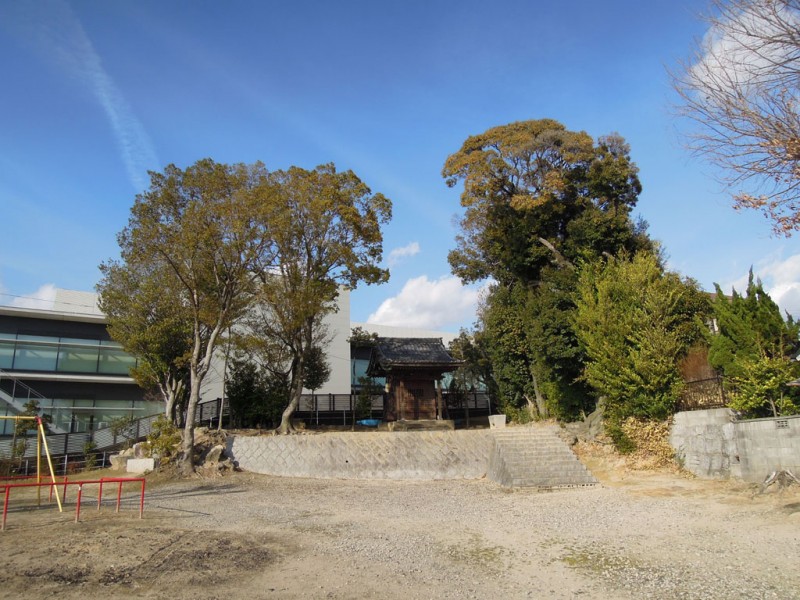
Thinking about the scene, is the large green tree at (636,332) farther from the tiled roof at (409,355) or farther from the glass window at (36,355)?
the glass window at (36,355)

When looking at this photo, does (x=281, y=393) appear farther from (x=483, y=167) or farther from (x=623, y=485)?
(x=623, y=485)

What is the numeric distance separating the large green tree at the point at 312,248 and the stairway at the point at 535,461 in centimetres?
767

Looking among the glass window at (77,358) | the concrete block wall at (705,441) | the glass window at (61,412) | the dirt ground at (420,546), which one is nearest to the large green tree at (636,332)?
the concrete block wall at (705,441)

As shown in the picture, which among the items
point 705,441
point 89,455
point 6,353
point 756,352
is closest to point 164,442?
point 89,455

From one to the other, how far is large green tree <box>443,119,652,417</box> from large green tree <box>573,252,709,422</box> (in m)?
1.59

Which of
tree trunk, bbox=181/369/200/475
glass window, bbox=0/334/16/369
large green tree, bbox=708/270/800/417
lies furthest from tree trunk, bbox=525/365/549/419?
glass window, bbox=0/334/16/369

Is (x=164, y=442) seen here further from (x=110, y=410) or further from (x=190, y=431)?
(x=110, y=410)

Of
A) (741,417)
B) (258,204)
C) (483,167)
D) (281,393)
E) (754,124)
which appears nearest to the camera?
(754,124)

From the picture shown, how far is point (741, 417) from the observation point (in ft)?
40.9

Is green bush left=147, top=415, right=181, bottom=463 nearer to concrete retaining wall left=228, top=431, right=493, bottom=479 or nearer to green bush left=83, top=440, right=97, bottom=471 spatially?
concrete retaining wall left=228, top=431, right=493, bottom=479

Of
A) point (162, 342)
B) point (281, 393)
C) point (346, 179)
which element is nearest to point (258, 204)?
point (346, 179)

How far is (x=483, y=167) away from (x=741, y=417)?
12904 millimetres

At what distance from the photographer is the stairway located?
14.5m

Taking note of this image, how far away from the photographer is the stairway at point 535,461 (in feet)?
47.7
